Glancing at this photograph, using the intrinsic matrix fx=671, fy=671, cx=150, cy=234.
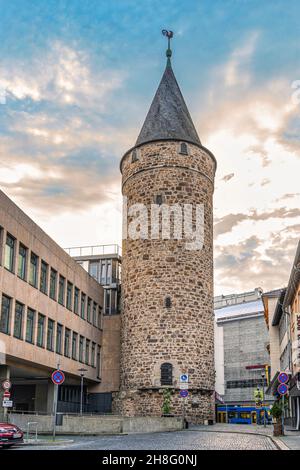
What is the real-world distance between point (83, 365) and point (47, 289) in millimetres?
8687

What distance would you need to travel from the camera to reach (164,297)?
3938 cm

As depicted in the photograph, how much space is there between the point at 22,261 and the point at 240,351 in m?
65.6

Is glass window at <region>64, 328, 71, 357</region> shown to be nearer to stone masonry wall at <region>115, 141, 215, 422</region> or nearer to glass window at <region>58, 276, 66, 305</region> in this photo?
glass window at <region>58, 276, 66, 305</region>

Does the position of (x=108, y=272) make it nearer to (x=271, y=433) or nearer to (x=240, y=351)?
(x=271, y=433)

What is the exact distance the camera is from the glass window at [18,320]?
30.3m

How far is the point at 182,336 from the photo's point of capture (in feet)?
127

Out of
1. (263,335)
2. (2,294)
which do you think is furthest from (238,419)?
(2,294)

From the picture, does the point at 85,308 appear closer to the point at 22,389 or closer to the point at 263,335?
the point at 22,389

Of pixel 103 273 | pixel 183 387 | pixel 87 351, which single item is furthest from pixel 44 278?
pixel 103 273

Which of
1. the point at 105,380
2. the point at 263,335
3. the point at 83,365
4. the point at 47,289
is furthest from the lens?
the point at 263,335

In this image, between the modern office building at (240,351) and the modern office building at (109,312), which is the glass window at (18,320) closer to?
the modern office building at (109,312)

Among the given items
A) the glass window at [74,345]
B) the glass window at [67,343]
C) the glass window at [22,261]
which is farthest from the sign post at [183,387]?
the glass window at [22,261]

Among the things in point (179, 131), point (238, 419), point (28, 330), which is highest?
point (179, 131)
